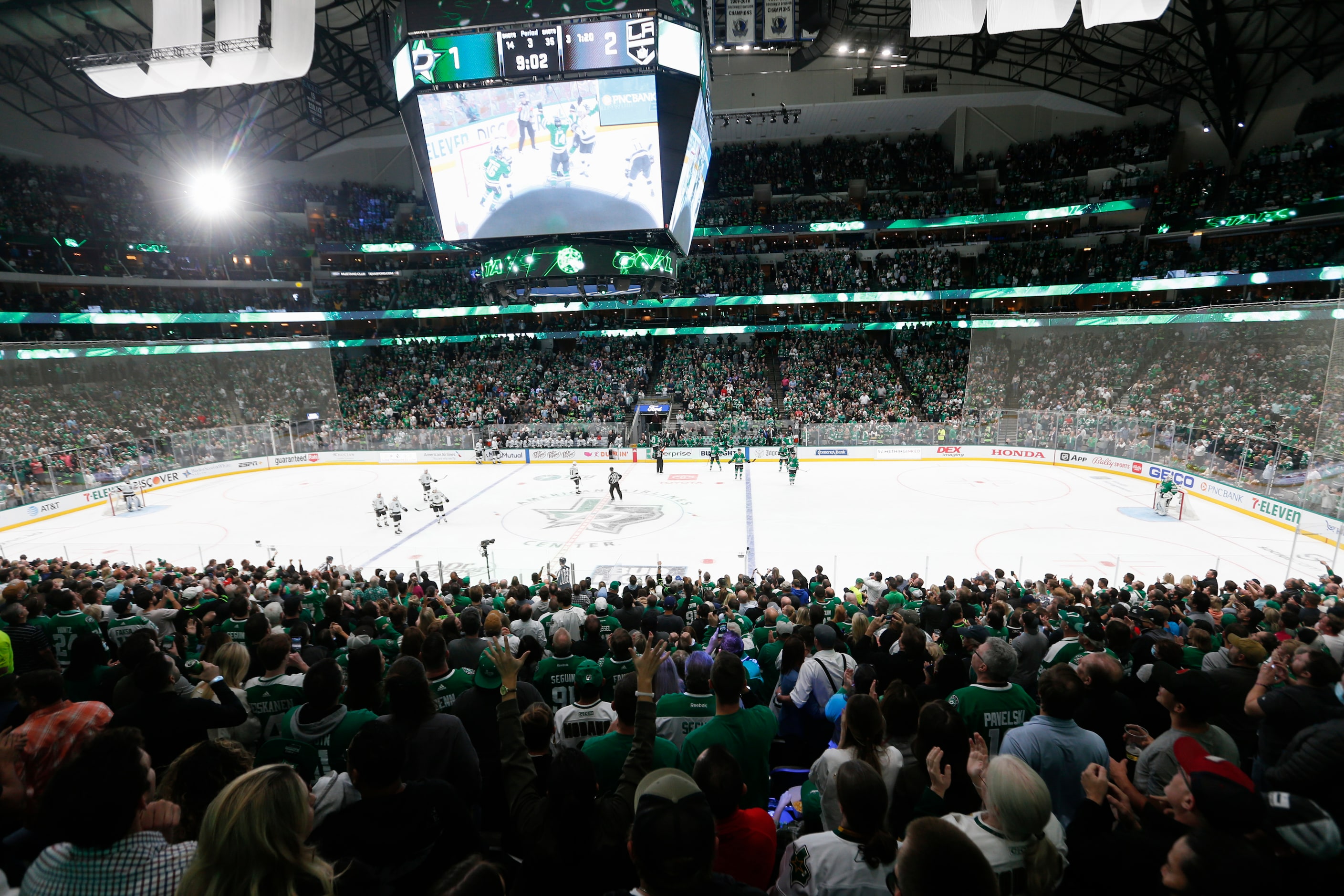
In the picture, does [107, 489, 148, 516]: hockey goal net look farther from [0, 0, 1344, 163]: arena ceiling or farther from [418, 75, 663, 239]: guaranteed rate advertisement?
[418, 75, 663, 239]: guaranteed rate advertisement

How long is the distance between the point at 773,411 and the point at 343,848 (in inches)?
1265

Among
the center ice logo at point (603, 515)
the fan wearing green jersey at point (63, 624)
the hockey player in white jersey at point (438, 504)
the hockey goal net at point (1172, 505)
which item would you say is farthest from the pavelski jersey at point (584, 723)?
the hockey goal net at point (1172, 505)

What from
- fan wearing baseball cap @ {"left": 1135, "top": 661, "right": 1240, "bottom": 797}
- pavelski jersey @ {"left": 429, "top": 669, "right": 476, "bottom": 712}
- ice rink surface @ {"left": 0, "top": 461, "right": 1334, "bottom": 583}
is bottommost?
ice rink surface @ {"left": 0, "top": 461, "right": 1334, "bottom": 583}

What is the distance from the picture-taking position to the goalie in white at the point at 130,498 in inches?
862

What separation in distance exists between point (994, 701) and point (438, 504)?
59.4ft

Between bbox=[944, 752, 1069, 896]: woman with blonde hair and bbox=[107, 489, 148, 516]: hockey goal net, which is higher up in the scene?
bbox=[944, 752, 1069, 896]: woman with blonde hair

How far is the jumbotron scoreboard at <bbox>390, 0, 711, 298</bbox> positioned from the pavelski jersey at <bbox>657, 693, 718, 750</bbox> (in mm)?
12978

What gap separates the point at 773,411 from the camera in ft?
110

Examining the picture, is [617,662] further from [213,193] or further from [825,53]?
[213,193]

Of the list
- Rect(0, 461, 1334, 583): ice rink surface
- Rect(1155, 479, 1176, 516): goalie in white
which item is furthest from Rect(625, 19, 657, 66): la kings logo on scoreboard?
Rect(1155, 479, 1176, 516): goalie in white

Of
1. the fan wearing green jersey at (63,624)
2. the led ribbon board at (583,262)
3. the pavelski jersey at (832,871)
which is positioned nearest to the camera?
the pavelski jersey at (832,871)

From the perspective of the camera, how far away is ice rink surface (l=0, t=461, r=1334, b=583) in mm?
15133

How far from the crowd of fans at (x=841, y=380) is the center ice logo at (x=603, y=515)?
13437mm

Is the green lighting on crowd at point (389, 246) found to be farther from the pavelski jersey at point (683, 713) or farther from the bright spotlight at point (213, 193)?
the pavelski jersey at point (683, 713)
